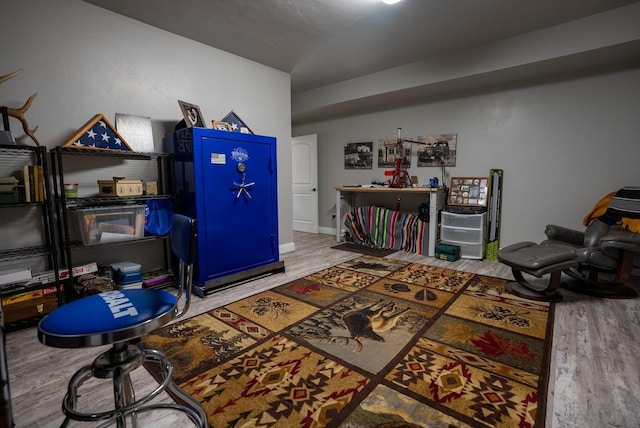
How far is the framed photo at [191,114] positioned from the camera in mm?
3049

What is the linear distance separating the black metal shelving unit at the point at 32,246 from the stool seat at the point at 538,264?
3.86m

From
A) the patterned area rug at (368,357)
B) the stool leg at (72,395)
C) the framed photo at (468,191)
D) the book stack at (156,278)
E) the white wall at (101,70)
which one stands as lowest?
the patterned area rug at (368,357)

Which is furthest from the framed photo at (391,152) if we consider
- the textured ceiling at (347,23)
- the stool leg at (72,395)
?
the stool leg at (72,395)

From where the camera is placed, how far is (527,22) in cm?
317

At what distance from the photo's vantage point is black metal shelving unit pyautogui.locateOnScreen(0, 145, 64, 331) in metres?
2.28

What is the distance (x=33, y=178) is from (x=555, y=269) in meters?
4.29

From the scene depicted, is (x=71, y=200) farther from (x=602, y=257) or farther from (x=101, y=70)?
(x=602, y=257)

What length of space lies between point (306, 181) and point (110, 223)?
155 inches

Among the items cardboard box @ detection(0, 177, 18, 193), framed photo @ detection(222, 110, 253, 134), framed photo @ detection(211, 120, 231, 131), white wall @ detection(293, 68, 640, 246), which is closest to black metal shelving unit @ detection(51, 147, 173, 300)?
cardboard box @ detection(0, 177, 18, 193)

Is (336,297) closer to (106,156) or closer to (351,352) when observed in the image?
(351,352)

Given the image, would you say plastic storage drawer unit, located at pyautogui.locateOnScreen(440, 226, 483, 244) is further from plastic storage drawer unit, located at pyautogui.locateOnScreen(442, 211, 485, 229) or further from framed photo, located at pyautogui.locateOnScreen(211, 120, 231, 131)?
framed photo, located at pyautogui.locateOnScreen(211, 120, 231, 131)

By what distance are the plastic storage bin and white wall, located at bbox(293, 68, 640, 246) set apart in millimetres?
3975

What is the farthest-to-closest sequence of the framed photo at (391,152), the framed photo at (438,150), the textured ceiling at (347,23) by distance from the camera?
the framed photo at (391,152)
the framed photo at (438,150)
the textured ceiling at (347,23)

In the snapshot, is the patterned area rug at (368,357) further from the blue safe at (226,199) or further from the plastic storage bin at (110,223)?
the plastic storage bin at (110,223)
